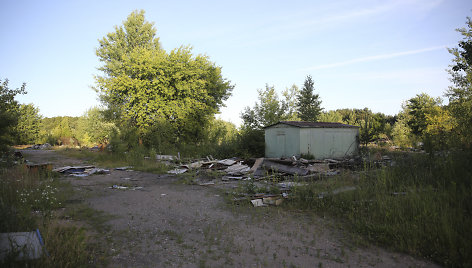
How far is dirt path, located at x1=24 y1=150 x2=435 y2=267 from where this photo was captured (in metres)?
3.55

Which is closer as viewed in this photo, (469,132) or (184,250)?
(184,250)

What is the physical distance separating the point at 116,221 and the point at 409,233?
5265mm

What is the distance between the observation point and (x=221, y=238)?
4402 mm

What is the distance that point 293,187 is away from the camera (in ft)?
23.2

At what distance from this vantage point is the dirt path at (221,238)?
3.55 meters

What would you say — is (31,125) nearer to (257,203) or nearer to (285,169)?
(285,169)

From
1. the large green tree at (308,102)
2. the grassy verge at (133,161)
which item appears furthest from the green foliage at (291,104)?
the grassy verge at (133,161)

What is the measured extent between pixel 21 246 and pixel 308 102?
36.3 m

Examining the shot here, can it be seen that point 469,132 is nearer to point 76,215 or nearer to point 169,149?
point 76,215

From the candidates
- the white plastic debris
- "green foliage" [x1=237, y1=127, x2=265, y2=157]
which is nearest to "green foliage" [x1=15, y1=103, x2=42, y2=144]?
"green foliage" [x1=237, y1=127, x2=265, y2=157]

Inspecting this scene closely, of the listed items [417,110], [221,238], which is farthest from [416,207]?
[417,110]

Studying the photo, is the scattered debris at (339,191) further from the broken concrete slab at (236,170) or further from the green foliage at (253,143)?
the green foliage at (253,143)

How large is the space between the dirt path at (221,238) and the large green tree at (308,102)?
101ft

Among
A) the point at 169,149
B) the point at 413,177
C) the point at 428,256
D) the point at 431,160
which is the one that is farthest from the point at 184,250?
the point at 169,149
